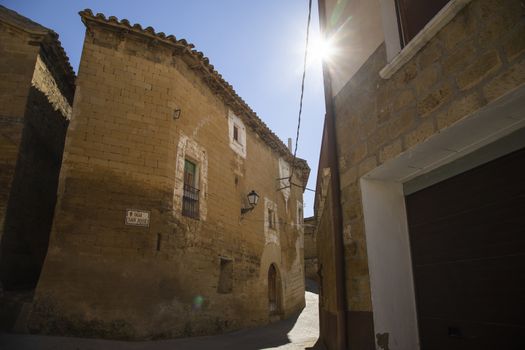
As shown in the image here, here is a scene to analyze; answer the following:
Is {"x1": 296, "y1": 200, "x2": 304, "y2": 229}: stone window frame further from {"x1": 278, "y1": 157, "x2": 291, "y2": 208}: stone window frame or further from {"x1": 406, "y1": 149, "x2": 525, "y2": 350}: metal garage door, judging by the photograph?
{"x1": 406, "y1": 149, "x2": 525, "y2": 350}: metal garage door

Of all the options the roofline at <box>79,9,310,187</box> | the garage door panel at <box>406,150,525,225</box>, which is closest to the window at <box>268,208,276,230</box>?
the roofline at <box>79,9,310,187</box>

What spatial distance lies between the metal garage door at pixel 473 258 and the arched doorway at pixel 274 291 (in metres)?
10.6

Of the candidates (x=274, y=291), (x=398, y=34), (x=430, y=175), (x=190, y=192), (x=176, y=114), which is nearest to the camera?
(x=430, y=175)

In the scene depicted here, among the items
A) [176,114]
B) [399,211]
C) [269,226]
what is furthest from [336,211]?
[269,226]

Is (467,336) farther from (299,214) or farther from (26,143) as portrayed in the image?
(299,214)

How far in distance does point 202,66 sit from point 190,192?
3532mm

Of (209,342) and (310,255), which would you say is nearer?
(209,342)

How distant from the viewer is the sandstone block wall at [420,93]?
7.00 ft

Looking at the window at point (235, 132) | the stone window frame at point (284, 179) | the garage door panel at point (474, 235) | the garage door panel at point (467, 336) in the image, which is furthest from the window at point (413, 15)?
the stone window frame at point (284, 179)

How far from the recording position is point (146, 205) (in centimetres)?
778

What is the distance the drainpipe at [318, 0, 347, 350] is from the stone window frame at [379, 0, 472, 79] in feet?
3.47

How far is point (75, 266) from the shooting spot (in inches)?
269

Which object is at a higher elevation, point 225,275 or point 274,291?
point 225,275

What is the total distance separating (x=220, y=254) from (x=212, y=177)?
7.11 ft
